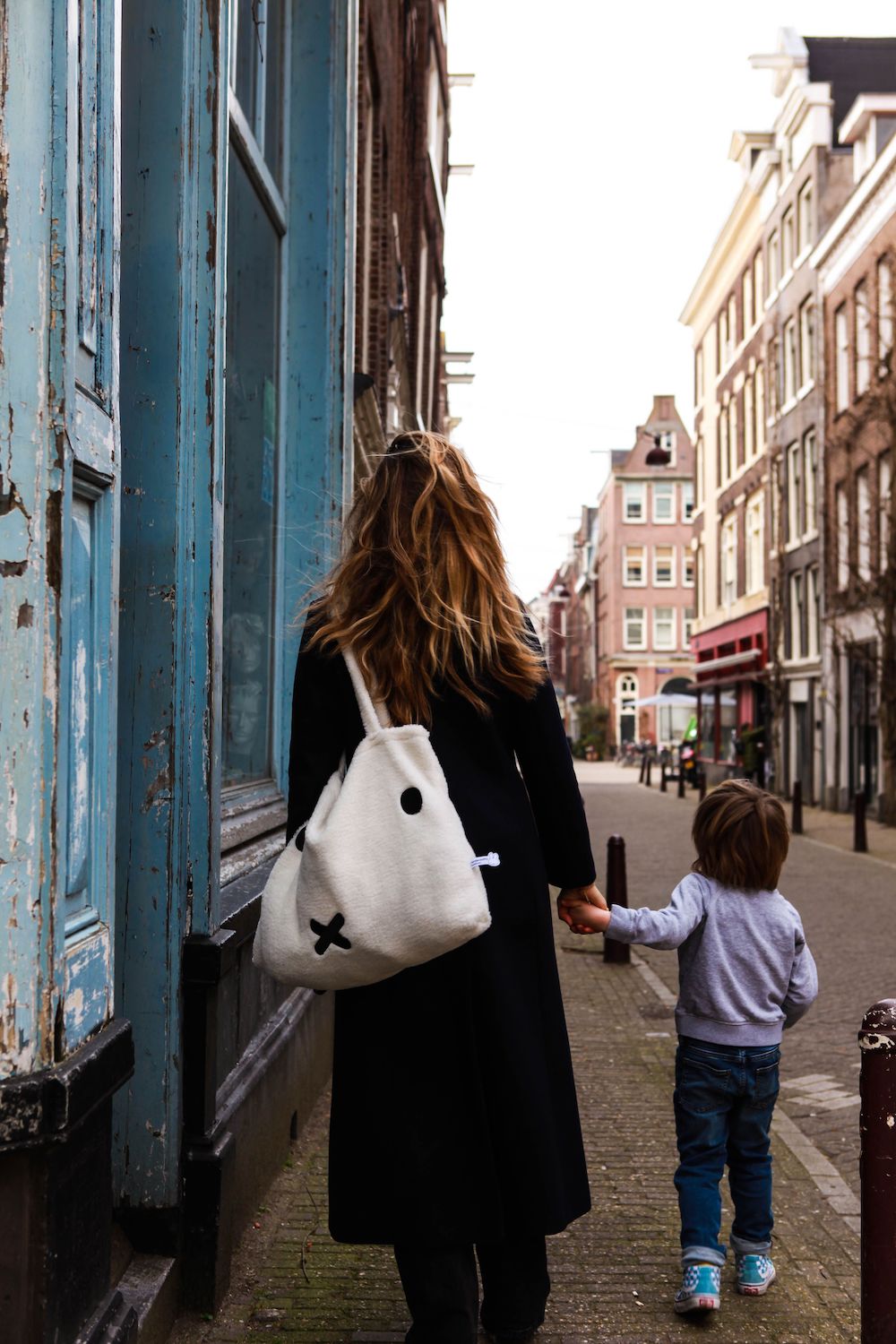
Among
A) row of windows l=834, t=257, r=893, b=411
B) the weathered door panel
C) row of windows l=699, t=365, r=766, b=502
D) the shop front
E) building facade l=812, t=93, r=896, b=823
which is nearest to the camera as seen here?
the weathered door panel

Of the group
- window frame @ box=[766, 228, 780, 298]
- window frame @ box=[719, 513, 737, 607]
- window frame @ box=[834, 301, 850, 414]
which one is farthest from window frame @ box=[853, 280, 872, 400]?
window frame @ box=[719, 513, 737, 607]

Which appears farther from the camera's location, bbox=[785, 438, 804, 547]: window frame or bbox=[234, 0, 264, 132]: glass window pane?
bbox=[785, 438, 804, 547]: window frame

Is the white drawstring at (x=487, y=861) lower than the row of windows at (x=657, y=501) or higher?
lower

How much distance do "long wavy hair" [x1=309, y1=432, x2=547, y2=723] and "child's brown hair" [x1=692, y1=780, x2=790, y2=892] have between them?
0.97 meters

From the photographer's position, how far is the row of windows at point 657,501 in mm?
68500

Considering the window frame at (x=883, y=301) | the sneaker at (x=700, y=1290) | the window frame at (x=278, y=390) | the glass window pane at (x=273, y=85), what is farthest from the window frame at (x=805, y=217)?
the sneaker at (x=700, y=1290)

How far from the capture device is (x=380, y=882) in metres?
2.35

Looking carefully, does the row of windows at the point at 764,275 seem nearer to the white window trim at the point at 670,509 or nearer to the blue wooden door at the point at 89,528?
the blue wooden door at the point at 89,528

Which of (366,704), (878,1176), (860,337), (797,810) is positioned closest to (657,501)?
(860,337)

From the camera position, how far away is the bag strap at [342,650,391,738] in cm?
247

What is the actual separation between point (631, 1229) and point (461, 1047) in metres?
1.74

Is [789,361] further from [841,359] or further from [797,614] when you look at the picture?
[797,614]

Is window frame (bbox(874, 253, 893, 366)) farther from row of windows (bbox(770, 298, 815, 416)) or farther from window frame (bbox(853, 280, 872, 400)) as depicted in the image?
row of windows (bbox(770, 298, 815, 416))

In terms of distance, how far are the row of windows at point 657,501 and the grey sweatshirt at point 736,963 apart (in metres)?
66.0
